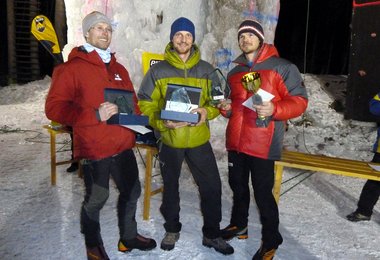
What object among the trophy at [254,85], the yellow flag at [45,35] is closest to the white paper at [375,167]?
the trophy at [254,85]

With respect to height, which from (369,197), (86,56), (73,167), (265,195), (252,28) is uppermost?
(252,28)

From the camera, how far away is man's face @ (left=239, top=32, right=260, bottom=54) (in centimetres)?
285

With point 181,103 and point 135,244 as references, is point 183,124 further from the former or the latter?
point 135,244

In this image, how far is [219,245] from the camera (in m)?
3.15

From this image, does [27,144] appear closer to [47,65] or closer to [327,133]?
[327,133]

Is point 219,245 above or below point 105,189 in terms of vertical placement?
below

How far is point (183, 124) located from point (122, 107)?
0.50 meters

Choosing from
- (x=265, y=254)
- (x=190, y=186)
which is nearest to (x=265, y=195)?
(x=265, y=254)

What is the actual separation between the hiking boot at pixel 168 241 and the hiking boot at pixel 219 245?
0.28 m

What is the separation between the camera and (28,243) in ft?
10.5

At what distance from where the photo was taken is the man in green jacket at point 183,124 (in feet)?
9.45

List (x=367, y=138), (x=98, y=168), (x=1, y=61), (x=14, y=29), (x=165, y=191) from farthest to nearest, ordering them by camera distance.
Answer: (x=1, y=61) < (x=14, y=29) < (x=367, y=138) < (x=165, y=191) < (x=98, y=168)

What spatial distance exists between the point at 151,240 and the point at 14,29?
1349cm

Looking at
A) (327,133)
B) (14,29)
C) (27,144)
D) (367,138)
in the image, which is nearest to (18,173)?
(27,144)
